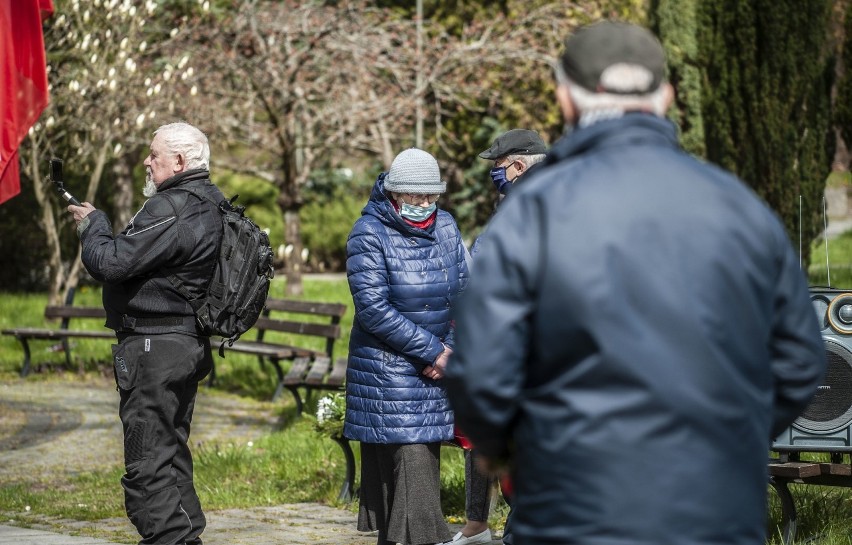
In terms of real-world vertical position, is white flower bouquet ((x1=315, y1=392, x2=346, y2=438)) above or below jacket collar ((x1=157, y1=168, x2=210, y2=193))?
below

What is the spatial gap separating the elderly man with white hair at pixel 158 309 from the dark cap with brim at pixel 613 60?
10.3 feet

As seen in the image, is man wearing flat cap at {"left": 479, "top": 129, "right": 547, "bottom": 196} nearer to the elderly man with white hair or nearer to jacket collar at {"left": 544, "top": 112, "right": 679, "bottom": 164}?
the elderly man with white hair

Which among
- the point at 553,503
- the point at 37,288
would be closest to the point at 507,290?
the point at 553,503

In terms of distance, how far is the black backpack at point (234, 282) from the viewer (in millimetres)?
5629

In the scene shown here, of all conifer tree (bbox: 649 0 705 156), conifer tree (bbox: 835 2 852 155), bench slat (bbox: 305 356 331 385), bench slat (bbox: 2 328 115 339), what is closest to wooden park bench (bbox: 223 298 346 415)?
bench slat (bbox: 305 356 331 385)

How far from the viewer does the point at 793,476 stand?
557 centimetres

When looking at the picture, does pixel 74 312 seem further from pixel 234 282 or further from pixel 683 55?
pixel 234 282

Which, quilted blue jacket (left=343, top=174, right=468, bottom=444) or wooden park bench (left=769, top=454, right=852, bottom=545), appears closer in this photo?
wooden park bench (left=769, top=454, right=852, bottom=545)

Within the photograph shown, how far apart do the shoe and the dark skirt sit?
394mm

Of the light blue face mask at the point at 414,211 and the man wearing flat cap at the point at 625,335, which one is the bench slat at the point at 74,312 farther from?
the man wearing flat cap at the point at 625,335

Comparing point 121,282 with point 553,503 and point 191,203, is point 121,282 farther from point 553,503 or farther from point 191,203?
point 553,503

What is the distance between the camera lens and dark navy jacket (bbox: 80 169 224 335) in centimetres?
548

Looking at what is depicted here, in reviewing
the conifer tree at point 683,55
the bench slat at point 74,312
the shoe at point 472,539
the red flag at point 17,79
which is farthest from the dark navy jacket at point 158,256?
the conifer tree at point 683,55

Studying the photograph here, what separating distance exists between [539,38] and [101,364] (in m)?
11.1
